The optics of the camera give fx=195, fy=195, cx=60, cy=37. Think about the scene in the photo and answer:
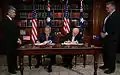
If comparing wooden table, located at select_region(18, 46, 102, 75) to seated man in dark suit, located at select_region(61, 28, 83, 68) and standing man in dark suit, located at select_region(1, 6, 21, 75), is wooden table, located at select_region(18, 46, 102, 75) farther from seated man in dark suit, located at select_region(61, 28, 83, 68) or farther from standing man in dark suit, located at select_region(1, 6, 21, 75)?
seated man in dark suit, located at select_region(61, 28, 83, 68)

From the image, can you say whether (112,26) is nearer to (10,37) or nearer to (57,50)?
(57,50)

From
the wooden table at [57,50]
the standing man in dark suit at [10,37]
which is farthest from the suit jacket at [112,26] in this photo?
the standing man in dark suit at [10,37]

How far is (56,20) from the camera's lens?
23.1 feet

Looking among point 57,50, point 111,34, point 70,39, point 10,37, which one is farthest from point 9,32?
point 111,34

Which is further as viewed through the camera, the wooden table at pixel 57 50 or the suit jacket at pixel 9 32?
the suit jacket at pixel 9 32

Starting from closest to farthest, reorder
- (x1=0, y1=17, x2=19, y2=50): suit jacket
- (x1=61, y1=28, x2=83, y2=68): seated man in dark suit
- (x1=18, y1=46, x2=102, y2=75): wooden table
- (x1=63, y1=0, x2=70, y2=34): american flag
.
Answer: (x1=18, y1=46, x2=102, y2=75): wooden table → (x1=0, y1=17, x2=19, y2=50): suit jacket → (x1=61, y1=28, x2=83, y2=68): seated man in dark suit → (x1=63, y1=0, x2=70, y2=34): american flag

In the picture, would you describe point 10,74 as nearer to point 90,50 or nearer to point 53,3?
point 90,50

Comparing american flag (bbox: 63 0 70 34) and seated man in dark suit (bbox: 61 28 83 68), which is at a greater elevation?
american flag (bbox: 63 0 70 34)

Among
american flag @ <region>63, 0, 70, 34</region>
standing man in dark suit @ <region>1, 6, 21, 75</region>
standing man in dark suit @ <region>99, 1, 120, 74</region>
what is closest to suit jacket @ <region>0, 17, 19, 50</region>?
standing man in dark suit @ <region>1, 6, 21, 75</region>

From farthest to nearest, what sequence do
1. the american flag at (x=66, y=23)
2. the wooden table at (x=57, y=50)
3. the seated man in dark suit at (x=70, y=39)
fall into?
the american flag at (x=66, y=23) → the seated man in dark suit at (x=70, y=39) → the wooden table at (x=57, y=50)

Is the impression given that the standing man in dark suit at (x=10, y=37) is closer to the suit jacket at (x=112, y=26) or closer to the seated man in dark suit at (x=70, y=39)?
the seated man in dark suit at (x=70, y=39)

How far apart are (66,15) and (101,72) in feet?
8.35

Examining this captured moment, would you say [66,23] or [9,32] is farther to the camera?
[66,23]

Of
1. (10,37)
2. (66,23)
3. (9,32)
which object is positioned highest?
(66,23)
